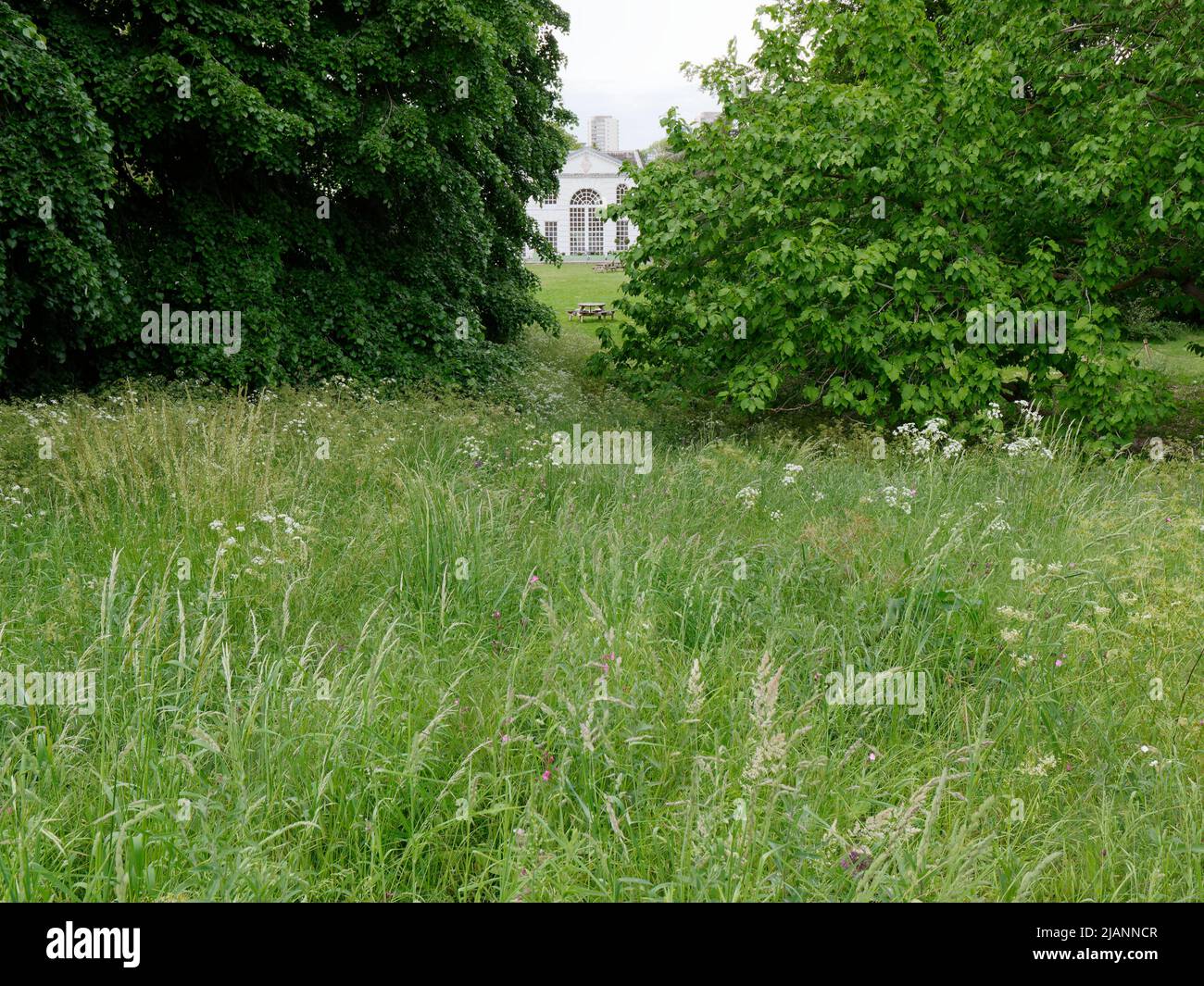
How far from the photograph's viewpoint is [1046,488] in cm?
655

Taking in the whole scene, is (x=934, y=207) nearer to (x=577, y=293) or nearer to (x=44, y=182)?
(x=44, y=182)

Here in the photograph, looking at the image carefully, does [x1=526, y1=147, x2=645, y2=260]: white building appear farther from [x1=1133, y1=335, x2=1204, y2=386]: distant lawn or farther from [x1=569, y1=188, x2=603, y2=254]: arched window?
[x1=1133, y1=335, x2=1204, y2=386]: distant lawn

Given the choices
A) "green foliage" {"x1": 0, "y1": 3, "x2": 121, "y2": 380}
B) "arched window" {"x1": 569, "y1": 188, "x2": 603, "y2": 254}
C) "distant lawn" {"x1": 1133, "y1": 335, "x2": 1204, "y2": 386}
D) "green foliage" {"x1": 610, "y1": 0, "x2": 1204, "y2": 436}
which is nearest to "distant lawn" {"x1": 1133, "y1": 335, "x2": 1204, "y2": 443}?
"distant lawn" {"x1": 1133, "y1": 335, "x2": 1204, "y2": 386}

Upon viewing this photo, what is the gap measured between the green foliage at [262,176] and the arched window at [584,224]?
72.7 ft

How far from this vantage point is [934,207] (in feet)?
33.1

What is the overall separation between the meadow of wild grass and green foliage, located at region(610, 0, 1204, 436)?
372 cm

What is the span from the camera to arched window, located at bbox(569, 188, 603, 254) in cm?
3553

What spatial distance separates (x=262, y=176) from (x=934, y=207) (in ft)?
28.6

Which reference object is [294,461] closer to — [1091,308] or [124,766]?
[124,766]

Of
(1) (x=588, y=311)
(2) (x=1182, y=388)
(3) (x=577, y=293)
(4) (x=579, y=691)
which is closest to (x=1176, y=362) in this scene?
(2) (x=1182, y=388)

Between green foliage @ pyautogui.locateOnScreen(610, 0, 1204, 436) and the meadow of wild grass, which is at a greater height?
green foliage @ pyautogui.locateOnScreen(610, 0, 1204, 436)

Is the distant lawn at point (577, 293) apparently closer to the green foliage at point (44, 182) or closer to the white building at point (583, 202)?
the white building at point (583, 202)

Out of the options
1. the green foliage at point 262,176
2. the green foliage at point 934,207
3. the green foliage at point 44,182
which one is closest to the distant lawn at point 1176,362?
the green foliage at point 934,207

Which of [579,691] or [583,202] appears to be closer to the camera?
[579,691]
